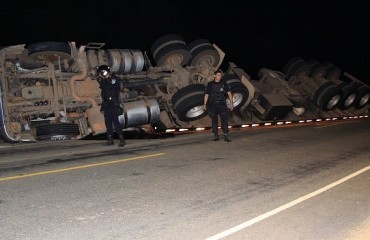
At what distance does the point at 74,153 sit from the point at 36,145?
1.57 meters

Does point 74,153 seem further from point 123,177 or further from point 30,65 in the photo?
point 30,65

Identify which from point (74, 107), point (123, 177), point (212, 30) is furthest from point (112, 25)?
point (123, 177)

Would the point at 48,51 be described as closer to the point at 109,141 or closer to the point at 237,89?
the point at 109,141

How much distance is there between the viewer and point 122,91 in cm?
1109

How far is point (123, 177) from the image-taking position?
5.93 meters

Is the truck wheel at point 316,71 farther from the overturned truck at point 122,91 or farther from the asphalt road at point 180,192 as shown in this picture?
the asphalt road at point 180,192

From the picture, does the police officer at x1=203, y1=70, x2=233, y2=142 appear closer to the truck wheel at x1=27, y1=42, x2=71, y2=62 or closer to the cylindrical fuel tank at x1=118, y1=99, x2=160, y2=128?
the cylindrical fuel tank at x1=118, y1=99, x2=160, y2=128

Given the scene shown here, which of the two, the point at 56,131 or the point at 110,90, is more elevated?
the point at 110,90

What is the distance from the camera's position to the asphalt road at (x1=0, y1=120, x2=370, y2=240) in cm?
409

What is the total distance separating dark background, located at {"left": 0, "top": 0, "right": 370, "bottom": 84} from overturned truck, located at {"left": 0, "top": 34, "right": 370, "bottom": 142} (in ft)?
48.3

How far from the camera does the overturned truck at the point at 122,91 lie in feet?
30.7

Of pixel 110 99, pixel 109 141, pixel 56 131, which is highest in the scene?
pixel 110 99

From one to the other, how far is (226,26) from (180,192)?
37565 mm

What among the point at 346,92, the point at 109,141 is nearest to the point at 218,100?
the point at 109,141
